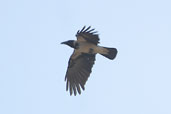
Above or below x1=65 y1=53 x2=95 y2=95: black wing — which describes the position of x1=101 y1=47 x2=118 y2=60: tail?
above

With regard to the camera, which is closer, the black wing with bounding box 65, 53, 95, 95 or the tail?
the tail

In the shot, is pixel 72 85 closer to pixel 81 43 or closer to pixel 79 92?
pixel 79 92

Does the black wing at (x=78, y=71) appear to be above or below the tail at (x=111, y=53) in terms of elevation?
below

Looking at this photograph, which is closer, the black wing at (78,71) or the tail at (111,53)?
the tail at (111,53)

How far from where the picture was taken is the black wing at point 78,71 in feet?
60.2

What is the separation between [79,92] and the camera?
1817 centimetres

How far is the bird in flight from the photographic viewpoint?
695 inches

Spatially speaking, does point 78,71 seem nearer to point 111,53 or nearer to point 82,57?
point 82,57

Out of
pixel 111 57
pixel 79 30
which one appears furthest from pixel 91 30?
pixel 111 57

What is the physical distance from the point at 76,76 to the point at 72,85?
1.30ft

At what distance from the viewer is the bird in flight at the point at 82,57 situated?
17.6m

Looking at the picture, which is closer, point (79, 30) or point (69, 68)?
point (79, 30)

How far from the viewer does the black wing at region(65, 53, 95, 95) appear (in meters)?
18.4

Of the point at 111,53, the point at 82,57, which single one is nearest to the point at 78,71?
the point at 82,57
